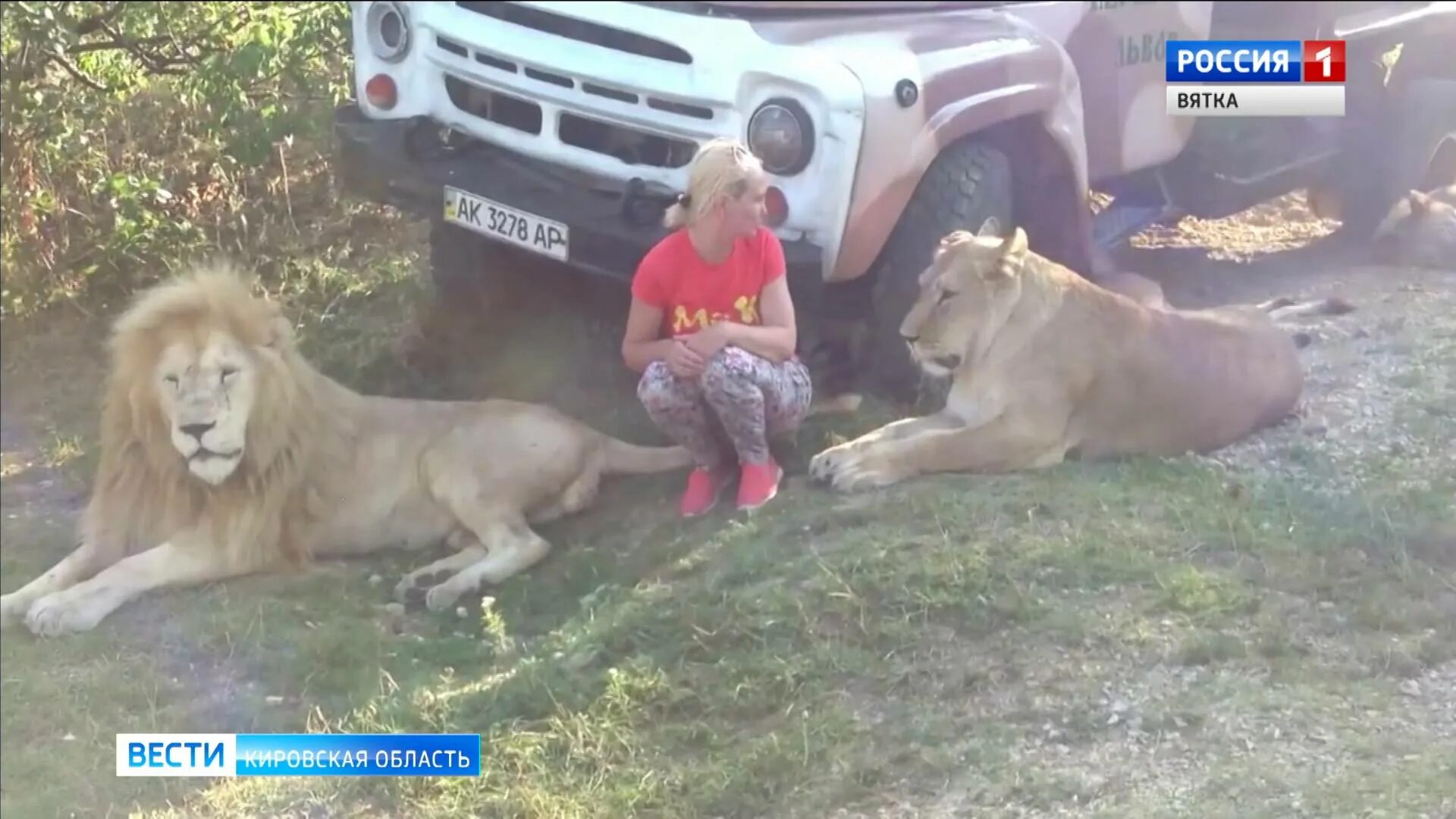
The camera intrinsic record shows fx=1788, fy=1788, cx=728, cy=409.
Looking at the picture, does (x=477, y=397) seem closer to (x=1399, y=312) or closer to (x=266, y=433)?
(x=266, y=433)

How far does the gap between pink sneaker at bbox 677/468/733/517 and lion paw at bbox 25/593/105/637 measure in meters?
1.35

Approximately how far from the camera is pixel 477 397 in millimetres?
4840

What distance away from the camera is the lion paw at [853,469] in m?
4.09

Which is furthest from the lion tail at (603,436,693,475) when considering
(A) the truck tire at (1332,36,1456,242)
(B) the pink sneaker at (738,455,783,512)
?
(A) the truck tire at (1332,36,1456,242)

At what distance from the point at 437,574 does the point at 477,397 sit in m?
0.77

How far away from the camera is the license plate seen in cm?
436

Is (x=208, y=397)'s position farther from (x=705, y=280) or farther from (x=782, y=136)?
(x=782, y=136)

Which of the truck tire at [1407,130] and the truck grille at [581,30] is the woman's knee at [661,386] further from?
the truck tire at [1407,130]

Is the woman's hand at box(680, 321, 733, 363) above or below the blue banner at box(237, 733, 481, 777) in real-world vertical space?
above

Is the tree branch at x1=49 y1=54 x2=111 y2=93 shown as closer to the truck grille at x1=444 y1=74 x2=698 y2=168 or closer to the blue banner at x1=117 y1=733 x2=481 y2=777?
the truck grille at x1=444 y1=74 x2=698 y2=168

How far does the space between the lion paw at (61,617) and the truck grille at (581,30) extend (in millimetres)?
1746

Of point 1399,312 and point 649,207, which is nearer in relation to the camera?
point 1399,312

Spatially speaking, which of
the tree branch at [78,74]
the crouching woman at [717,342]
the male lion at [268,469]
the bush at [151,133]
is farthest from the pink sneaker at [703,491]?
the tree branch at [78,74]

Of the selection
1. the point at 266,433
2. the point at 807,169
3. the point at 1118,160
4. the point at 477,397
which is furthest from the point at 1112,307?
the point at 266,433
